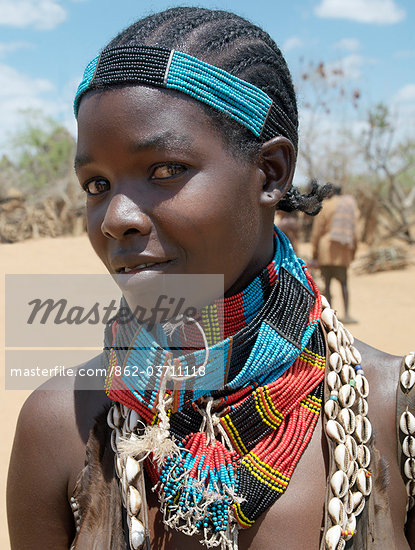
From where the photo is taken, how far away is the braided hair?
1.26m

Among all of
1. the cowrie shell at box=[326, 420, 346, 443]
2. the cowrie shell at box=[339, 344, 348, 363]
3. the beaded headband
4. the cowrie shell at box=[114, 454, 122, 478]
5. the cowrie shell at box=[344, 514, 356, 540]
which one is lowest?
the cowrie shell at box=[344, 514, 356, 540]

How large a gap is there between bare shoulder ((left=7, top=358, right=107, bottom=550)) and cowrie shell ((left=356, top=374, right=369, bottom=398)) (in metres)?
0.68

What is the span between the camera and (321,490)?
1340 mm

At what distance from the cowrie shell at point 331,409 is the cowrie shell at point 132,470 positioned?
49 cm

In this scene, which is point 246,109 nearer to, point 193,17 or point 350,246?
point 193,17

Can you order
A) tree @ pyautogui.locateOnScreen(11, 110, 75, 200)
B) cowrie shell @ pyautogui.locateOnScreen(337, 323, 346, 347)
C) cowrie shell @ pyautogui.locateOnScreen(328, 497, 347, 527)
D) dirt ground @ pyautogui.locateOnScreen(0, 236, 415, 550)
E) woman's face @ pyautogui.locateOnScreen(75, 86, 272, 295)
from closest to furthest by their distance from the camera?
woman's face @ pyautogui.locateOnScreen(75, 86, 272, 295) → cowrie shell @ pyautogui.locateOnScreen(328, 497, 347, 527) → cowrie shell @ pyautogui.locateOnScreen(337, 323, 346, 347) → dirt ground @ pyautogui.locateOnScreen(0, 236, 415, 550) → tree @ pyautogui.locateOnScreen(11, 110, 75, 200)

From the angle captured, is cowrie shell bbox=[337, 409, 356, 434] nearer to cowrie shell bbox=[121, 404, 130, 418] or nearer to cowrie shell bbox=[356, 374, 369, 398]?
cowrie shell bbox=[356, 374, 369, 398]

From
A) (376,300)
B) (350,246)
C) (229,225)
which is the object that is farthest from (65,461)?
(376,300)

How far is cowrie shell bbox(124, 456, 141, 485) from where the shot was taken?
131 cm

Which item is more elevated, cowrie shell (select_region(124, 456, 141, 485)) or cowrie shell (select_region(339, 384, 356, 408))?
cowrie shell (select_region(339, 384, 356, 408))

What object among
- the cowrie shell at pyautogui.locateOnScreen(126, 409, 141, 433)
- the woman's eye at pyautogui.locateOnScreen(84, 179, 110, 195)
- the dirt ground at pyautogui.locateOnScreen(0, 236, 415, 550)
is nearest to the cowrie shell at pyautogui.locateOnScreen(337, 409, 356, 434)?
the cowrie shell at pyautogui.locateOnScreen(126, 409, 141, 433)

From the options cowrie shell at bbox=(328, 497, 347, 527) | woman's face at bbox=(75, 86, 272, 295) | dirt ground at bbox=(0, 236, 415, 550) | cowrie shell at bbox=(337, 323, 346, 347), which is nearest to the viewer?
woman's face at bbox=(75, 86, 272, 295)

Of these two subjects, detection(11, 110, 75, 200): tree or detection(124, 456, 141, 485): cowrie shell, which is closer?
detection(124, 456, 141, 485): cowrie shell

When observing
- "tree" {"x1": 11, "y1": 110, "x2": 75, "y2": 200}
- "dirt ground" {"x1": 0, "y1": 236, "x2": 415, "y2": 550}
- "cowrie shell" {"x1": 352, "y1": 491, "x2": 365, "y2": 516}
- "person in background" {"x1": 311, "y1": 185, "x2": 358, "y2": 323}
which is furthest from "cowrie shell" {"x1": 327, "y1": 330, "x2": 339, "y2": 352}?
"tree" {"x1": 11, "y1": 110, "x2": 75, "y2": 200}
